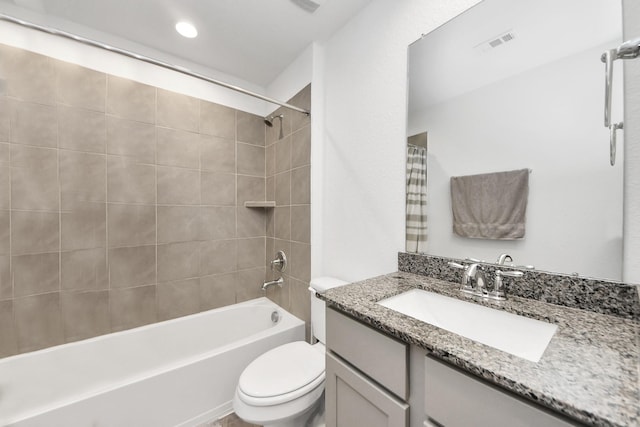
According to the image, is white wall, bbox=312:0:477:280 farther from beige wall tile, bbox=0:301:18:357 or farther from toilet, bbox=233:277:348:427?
beige wall tile, bbox=0:301:18:357

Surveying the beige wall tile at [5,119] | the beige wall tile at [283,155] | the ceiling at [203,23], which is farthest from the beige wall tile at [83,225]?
the beige wall tile at [283,155]

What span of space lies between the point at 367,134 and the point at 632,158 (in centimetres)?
101

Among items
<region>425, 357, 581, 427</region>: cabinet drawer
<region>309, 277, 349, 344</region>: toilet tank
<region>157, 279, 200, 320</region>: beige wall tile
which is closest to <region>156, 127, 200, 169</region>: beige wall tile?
<region>157, 279, 200, 320</region>: beige wall tile

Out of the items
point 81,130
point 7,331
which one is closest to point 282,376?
point 7,331

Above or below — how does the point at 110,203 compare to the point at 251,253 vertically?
above

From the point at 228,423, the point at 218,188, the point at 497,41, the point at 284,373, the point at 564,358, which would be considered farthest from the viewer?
the point at 218,188

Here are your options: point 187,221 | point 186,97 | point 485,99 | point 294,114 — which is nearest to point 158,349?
point 187,221

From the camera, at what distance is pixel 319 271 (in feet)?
5.79

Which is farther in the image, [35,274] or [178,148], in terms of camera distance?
[178,148]

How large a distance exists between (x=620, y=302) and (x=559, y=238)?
0.69 ft

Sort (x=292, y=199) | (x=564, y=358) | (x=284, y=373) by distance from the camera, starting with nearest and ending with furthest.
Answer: (x=564, y=358), (x=284, y=373), (x=292, y=199)

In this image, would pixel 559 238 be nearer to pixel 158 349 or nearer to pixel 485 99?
pixel 485 99

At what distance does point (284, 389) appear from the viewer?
1.11 metres

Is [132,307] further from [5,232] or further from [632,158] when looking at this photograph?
[632,158]
